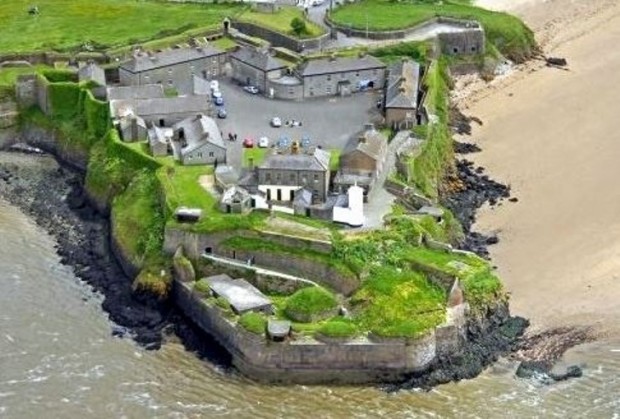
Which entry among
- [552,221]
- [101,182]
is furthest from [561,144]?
[101,182]

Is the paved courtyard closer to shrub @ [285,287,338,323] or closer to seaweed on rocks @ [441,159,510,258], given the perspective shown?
seaweed on rocks @ [441,159,510,258]

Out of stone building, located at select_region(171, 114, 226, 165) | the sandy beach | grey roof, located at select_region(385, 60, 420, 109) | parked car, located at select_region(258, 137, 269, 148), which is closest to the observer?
the sandy beach

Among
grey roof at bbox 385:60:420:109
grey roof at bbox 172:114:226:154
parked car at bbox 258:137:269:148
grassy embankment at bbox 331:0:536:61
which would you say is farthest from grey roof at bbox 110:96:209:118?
grassy embankment at bbox 331:0:536:61

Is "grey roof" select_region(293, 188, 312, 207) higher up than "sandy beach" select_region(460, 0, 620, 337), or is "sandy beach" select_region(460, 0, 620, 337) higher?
"grey roof" select_region(293, 188, 312, 207)

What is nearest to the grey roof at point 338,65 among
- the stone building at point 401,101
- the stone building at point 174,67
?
the stone building at point 401,101

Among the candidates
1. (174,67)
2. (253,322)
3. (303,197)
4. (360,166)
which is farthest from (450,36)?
(253,322)

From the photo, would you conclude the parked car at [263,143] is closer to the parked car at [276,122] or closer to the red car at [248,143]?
the red car at [248,143]

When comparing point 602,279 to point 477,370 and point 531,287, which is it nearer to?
point 531,287

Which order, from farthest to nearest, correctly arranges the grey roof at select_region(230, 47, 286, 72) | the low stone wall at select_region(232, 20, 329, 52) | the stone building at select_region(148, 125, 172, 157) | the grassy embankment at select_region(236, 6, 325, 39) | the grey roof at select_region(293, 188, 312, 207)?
the grassy embankment at select_region(236, 6, 325, 39) < the low stone wall at select_region(232, 20, 329, 52) < the grey roof at select_region(230, 47, 286, 72) < the stone building at select_region(148, 125, 172, 157) < the grey roof at select_region(293, 188, 312, 207)
